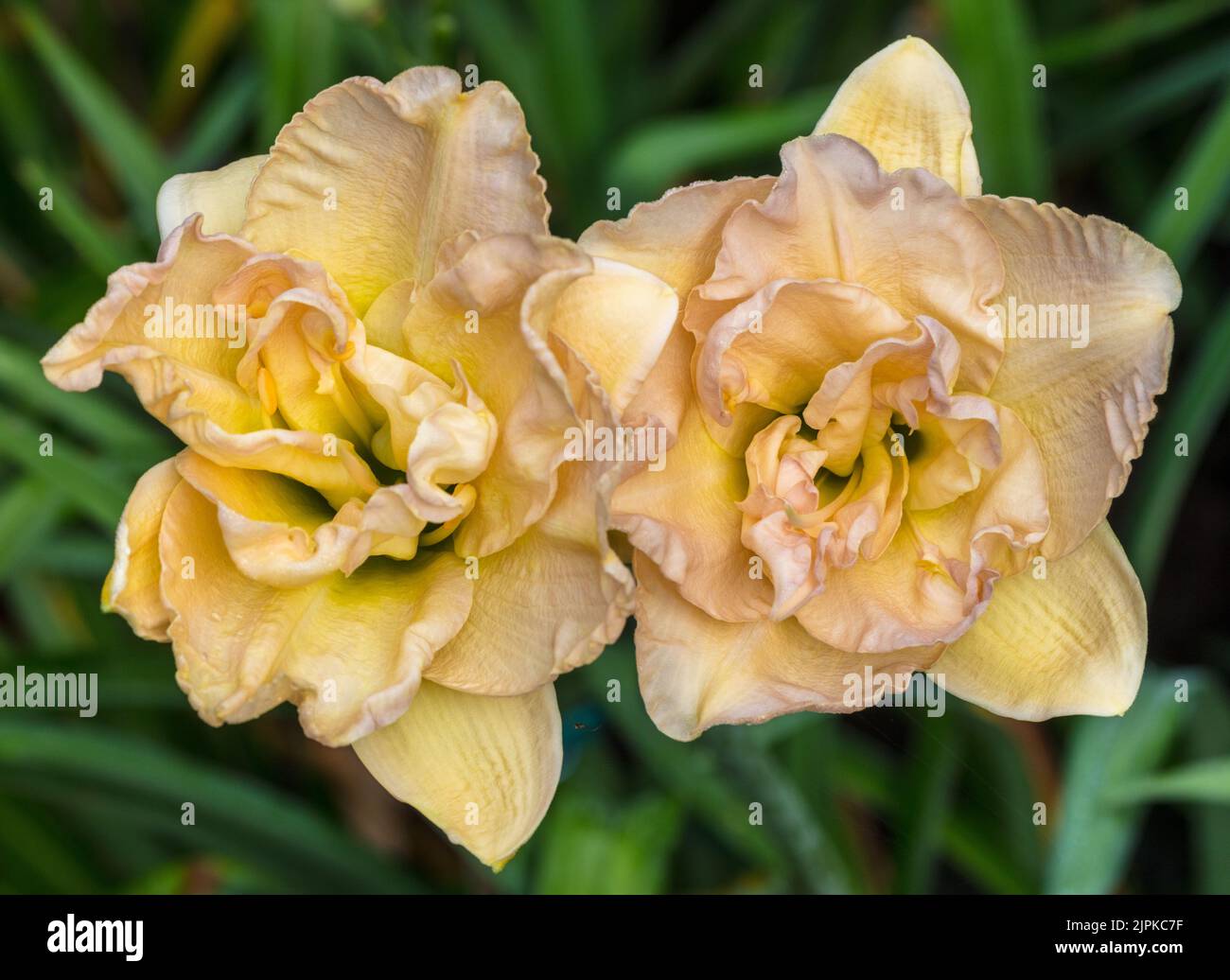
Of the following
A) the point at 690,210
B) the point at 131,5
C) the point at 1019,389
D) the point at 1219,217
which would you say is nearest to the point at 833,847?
the point at 1019,389

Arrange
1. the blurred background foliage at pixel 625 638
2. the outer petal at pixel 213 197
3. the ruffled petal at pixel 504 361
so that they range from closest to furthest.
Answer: the ruffled petal at pixel 504 361 → the outer petal at pixel 213 197 → the blurred background foliage at pixel 625 638

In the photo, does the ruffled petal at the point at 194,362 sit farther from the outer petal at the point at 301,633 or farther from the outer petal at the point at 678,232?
the outer petal at the point at 678,232

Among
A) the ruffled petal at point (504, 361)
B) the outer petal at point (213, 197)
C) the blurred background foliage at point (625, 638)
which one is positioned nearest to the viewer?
the ruffled petal at point (504, 361)

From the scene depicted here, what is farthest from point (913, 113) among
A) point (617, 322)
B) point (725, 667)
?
point (725, 667)

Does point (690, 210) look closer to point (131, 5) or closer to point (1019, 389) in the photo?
point (1019, 389)

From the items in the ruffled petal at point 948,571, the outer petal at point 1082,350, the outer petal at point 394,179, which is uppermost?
the outer petal at point 394,179

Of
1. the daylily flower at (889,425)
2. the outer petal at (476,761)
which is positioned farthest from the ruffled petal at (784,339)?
the outer petal at (476,761)
